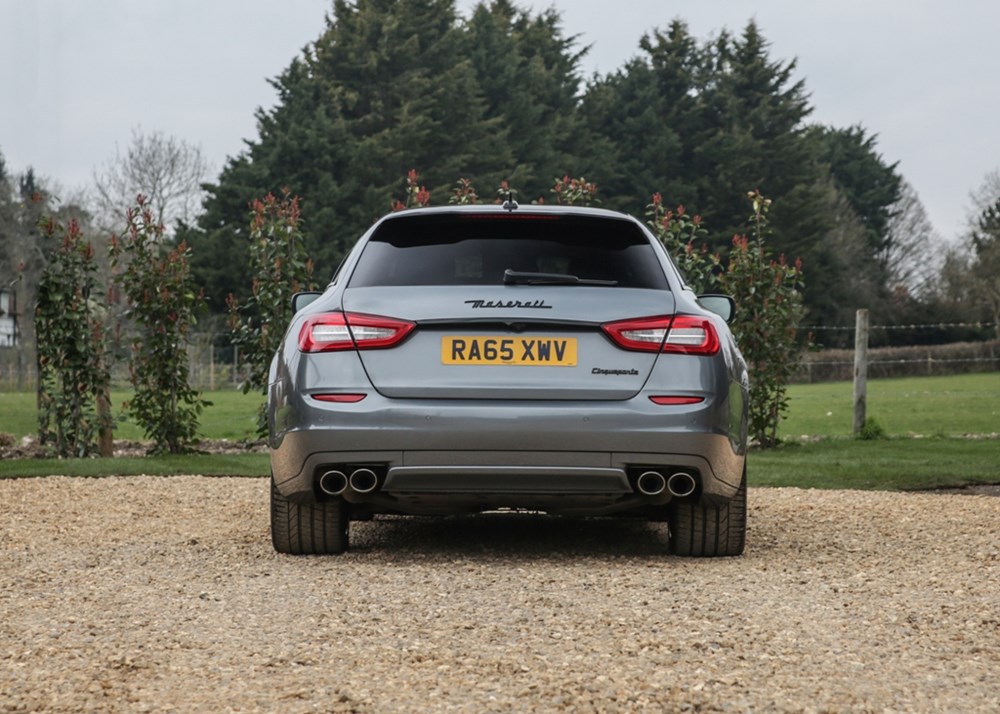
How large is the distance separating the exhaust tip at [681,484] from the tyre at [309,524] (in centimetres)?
151

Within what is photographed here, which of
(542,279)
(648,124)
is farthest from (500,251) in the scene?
(648,124)

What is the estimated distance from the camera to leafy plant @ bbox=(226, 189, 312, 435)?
1279 cm

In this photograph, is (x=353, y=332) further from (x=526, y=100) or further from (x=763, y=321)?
(x=526, y=100)

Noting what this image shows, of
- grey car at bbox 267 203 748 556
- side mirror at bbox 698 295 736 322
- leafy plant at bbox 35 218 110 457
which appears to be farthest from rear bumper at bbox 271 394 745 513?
leafy plant at bbox 35 218 110 457

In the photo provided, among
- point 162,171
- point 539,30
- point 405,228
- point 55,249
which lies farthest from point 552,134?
point 405,228

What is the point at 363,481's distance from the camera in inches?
215

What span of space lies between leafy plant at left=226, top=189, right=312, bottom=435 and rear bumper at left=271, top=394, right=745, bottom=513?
7487mm

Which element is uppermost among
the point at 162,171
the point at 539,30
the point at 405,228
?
the point at 539,30

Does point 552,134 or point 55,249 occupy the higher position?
point 552,134

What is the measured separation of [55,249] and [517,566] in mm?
8235

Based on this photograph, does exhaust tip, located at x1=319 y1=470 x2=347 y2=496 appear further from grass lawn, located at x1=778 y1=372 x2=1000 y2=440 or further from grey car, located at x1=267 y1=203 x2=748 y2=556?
grass lawn, located at x1=778 y1=372 x2=1000 y2=440

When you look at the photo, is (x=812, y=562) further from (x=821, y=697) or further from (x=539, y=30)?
(x=539, y=30)

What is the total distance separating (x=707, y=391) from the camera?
543cm

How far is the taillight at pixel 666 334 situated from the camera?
17.7 ft
